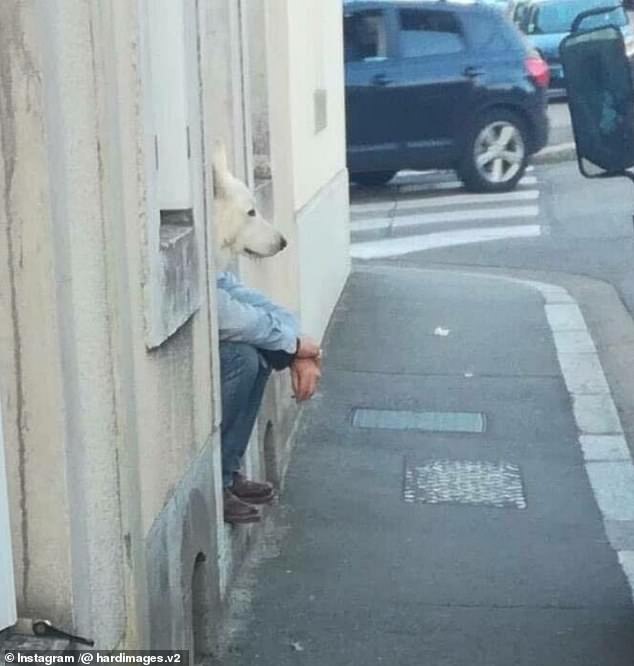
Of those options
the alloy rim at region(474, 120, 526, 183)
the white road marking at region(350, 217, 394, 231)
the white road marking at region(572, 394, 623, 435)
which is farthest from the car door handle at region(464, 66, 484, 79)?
the white road marking at region(572, 394, 623, 435)

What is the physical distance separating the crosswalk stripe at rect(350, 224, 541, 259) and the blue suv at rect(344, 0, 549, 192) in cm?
217

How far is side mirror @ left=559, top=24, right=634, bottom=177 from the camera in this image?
485 centimetres

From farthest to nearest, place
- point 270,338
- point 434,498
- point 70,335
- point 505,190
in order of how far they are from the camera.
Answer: point 505,190 < point 434,498 < point 270,338 < point 70,335

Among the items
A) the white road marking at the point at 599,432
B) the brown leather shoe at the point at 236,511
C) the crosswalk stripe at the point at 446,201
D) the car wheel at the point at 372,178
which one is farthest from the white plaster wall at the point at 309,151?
the car wheel at the point at 372,178

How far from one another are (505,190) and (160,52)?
43.5ft

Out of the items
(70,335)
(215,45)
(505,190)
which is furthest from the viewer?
(505,190)

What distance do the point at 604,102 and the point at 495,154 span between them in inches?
496

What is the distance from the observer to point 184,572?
4.46 m

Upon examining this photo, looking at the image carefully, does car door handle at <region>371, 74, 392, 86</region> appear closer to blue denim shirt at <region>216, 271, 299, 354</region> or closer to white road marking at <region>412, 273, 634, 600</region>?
white road marking at <region>412, 273, 634, 600</region>

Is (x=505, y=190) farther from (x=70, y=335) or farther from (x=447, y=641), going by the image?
(x=70, y=335)

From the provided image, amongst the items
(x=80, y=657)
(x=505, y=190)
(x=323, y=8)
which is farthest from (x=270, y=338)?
(x=505, y=190)

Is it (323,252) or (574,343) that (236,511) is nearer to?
(323,252)

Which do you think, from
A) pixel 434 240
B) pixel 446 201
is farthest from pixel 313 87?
pixel 446 201

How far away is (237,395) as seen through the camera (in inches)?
209
